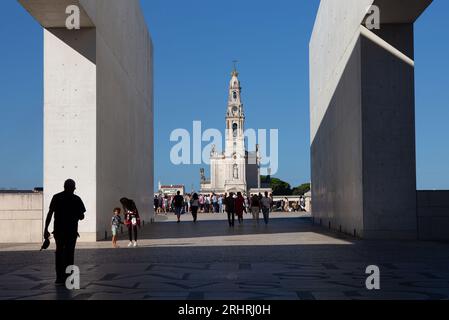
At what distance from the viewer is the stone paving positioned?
A: 9867mm

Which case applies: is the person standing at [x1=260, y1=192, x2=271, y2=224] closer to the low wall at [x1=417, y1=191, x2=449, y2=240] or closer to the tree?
the low wall at [x1=417, y1=191, x2=449, y2=240]

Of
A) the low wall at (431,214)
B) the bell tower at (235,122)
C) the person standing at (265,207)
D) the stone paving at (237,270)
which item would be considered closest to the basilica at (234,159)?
the bell tower at (235,122)

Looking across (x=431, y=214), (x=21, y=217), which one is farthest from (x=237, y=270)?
(x=21, y=217)

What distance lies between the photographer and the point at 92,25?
20.1m

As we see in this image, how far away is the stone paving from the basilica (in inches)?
5098

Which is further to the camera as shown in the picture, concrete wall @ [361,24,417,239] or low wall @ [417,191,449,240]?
low wall @ [417,191,449,240]

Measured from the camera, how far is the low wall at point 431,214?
66.4 feet

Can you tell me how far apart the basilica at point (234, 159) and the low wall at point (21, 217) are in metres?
126

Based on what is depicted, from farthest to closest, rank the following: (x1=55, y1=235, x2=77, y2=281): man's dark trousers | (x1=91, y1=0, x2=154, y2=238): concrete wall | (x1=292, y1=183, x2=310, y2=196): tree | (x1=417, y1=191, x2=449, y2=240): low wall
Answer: (x1=292, y1=183, x2=310, y2=196): tree < (x1=91, y1=0, x2=154, y2=238): concrete wall < (x1=417, y1=191, x2=449, y2=240): low wall < (x1=55, y1=235, x2=77, y2=281): man's dark trousers

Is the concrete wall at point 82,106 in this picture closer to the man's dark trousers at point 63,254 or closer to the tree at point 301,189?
the man's dark trousers at point 63,254

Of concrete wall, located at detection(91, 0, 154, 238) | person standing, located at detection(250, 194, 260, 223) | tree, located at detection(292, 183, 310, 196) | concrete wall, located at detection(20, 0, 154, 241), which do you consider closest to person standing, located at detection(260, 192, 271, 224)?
person standing, located at detection(250, 194, 260, 223)

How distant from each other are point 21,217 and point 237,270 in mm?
10329
